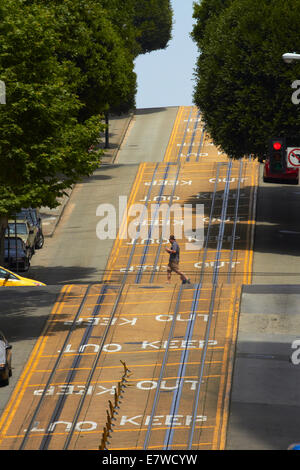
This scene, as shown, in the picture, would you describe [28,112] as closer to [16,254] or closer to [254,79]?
[16,254]

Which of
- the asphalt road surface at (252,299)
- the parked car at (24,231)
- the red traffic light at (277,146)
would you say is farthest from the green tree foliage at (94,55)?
the red traffic light at (277,146)

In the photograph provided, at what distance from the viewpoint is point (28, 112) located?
109 ft

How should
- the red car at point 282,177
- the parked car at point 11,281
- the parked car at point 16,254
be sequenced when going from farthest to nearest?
1. the red car at point 282,177
2. the parked car at point 16,254
3. the parked car at point 11,281

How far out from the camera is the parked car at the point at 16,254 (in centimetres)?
4397

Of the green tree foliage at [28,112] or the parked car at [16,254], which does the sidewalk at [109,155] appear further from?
the green tree foliage at [28,112]

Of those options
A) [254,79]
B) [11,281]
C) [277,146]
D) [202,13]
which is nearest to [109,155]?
[202,13]

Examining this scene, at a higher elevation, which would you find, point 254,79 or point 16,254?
point 254,79

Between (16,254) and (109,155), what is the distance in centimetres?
3255

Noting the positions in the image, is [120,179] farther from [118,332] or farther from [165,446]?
[165,446]

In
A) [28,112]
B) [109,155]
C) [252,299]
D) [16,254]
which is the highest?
[28,112]

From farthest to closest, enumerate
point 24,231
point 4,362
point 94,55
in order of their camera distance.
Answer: point 94,55, point 24,231, point 4,362

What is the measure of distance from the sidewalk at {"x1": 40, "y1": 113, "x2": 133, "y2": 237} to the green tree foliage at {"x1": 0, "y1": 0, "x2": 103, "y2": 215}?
8371 mm

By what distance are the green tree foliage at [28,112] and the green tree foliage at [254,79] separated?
53.0ft
